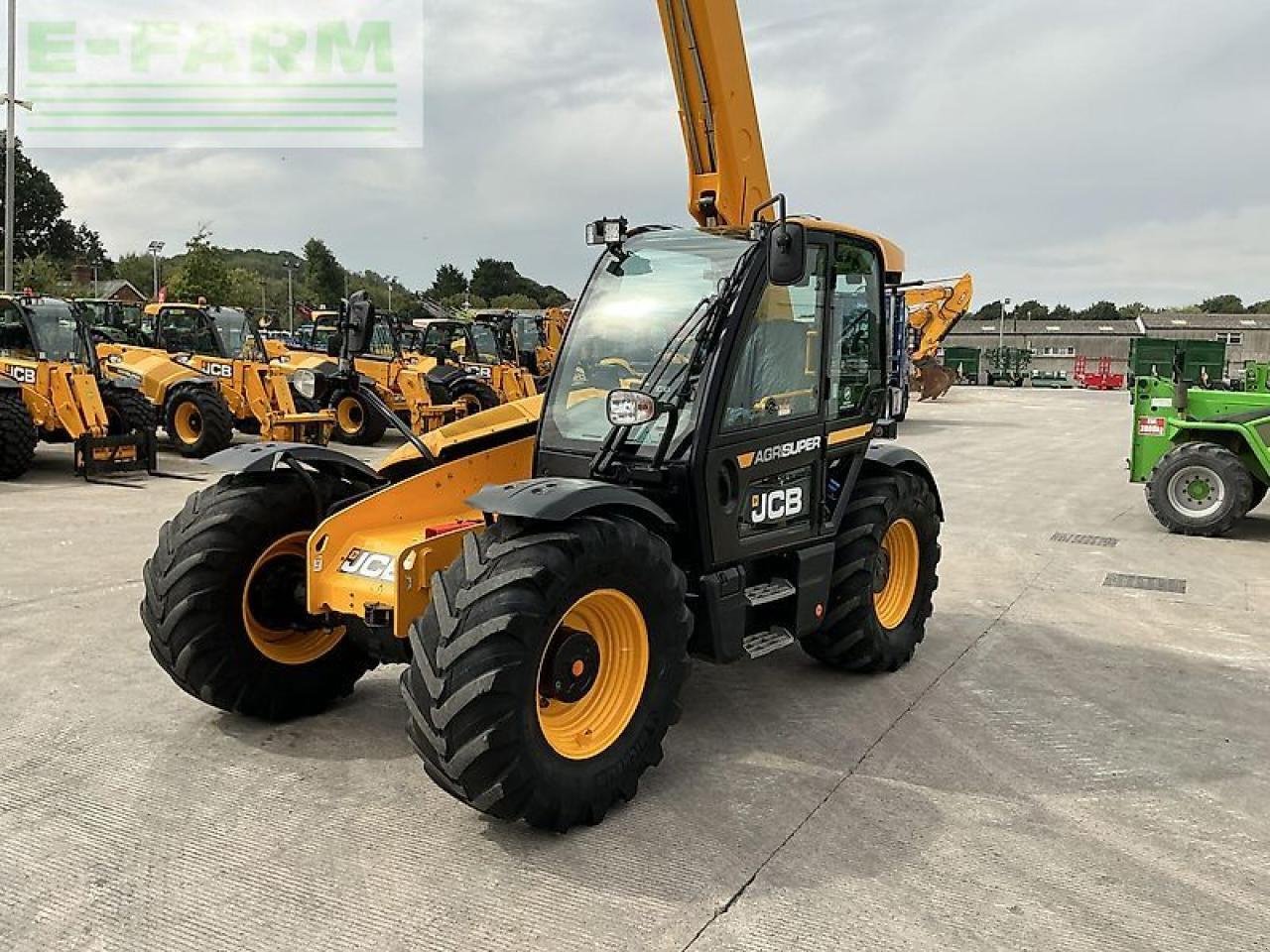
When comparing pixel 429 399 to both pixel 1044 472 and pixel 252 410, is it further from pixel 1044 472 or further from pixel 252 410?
pixel 1044 472

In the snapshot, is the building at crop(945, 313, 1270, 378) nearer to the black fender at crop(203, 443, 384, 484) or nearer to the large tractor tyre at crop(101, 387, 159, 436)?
the large tractor tyre at crop(101, 387, 159, 436)

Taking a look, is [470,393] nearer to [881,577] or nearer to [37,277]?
[881,577]

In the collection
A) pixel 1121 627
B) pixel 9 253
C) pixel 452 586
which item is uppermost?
pixel 9 253

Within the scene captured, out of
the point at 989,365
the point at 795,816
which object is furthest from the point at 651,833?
the point at 989,365

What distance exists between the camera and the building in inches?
2584

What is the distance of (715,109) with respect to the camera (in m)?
5.40

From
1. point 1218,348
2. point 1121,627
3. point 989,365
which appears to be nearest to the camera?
point 1121,627

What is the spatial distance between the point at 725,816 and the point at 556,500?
1.31 m

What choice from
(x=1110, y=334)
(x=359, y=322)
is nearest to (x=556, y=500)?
(x=359, y=322)

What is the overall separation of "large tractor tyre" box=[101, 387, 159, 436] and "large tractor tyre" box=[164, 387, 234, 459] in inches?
52.3

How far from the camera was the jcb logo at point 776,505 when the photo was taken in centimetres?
452

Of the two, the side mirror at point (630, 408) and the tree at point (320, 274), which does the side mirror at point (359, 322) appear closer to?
the side mirror at point (630, 408)

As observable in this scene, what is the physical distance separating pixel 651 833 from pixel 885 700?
1.90 meters

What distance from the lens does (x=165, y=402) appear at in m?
14.7
